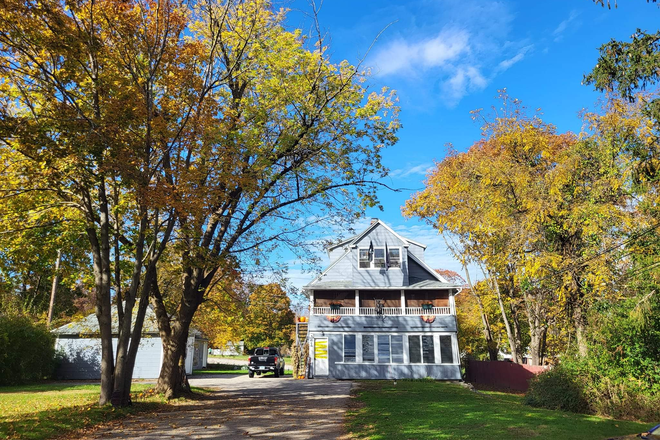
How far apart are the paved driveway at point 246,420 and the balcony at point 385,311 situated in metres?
10.4

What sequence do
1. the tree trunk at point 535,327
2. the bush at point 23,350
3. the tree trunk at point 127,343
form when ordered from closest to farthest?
1. the tree trunk at point 127,343
2. the bush at point 23,350
3. the tree trunk at point 535,327

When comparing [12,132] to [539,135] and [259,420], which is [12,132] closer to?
[259,420]

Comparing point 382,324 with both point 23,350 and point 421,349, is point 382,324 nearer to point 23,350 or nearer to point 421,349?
point 421,349

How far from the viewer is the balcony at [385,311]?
2575 cm

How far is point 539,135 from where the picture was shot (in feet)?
59.8

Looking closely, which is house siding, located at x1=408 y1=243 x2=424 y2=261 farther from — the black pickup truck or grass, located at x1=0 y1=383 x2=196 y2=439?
grass, located at x1=0 y1=383 x2=196 y2=439

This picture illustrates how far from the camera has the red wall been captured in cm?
2197

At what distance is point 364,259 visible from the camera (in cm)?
2722

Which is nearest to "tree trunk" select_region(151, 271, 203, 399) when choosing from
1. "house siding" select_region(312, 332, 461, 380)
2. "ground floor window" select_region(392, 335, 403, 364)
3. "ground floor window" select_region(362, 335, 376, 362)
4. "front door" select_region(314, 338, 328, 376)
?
"front door" select_region(314, 338, 328, 376)

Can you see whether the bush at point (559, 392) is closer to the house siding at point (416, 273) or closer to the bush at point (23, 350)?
the house siding at point (416, 273)

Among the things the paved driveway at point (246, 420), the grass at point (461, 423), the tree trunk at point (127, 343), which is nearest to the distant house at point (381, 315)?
the paved driveway at point (246, 420)

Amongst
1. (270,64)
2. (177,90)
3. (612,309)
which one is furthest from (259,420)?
(612,309)

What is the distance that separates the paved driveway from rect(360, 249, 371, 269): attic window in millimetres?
12161

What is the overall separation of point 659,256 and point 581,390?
483cm
